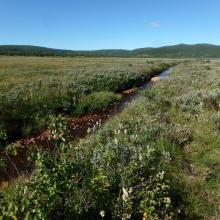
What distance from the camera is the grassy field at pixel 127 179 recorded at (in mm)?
4652

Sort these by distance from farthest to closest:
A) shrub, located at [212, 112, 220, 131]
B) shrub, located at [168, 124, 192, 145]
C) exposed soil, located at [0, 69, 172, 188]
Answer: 1. shrub, located at [212, 112, 220, 131]
2. shrub, located at [168, 124, 192, 145]
3. exposed soil, located at [0, 69, 172, 188]

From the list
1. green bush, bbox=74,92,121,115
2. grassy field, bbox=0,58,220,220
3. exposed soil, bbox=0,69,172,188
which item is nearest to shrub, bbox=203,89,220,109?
grassy field, bbox=0,58,220,220

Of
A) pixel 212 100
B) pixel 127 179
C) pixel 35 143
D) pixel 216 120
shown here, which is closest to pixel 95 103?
pixel 212 100

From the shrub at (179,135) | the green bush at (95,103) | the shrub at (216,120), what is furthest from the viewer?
the green bush at (95,103)

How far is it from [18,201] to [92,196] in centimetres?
167

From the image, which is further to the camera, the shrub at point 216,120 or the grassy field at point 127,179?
the shrub at point 216,120

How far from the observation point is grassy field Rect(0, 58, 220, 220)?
4652 mm

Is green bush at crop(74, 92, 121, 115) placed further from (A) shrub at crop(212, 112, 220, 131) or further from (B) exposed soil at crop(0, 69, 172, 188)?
(A) shrub at crop(212, 112, 220, 131)

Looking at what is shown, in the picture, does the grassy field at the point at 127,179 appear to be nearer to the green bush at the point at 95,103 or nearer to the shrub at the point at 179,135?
the shrub at the point at 179,135

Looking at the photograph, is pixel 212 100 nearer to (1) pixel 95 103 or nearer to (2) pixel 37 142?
(1) pixel 95 103

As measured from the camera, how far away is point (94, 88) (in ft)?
80.4

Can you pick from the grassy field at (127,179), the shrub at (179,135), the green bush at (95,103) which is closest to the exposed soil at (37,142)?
the green bush at (95,103)

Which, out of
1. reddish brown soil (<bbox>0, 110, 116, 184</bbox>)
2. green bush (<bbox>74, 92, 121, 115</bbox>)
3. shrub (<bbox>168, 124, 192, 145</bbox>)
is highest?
shrub (<bbox>168, 124, 192, 145</bbox>)

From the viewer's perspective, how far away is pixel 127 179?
19.2 feet
